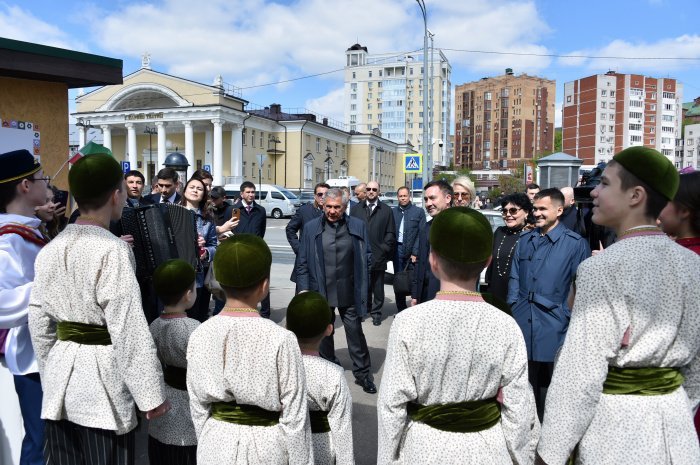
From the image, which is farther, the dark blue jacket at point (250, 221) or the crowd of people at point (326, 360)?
the dark blue jacket at point (250, 221)

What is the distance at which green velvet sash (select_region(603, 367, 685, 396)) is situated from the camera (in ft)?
7.11

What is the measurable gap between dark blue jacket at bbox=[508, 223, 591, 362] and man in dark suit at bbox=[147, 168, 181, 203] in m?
3.67

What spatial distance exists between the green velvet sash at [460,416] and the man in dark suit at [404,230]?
653 cm

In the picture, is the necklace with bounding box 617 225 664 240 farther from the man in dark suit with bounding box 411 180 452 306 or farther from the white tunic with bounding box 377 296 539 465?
the man in dark suit with bounding box 411 180 452 306

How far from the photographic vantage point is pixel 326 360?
277 cm

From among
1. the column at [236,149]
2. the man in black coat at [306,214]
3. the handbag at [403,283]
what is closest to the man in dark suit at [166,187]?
the handbag at [403,283]

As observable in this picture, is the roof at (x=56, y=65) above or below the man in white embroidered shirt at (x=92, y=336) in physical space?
above

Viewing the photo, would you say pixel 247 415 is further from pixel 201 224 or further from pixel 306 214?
pixel 306 214

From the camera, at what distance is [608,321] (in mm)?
2125

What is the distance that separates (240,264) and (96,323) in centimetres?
85

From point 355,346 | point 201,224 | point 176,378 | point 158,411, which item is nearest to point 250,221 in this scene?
point 201,224

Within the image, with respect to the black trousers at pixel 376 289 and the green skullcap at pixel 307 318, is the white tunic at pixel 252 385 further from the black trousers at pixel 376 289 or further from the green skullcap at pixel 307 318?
the black trousers at pixel 376 289

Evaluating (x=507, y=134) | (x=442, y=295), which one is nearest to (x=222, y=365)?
(x=442, y=295)

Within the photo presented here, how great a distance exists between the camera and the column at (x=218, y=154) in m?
55.7
